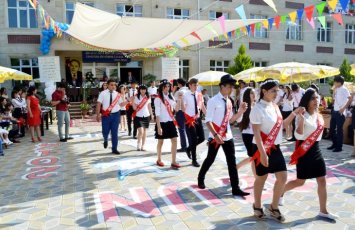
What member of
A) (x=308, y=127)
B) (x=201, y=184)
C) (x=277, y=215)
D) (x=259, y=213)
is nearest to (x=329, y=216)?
(x=277, y=215)

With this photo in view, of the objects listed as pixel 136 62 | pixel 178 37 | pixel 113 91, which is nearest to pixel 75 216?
pixel 113 91

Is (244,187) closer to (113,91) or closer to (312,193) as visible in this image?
(312,193)

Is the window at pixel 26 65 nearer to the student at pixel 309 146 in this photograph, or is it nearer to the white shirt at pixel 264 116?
the white shirt at pixel 264 116

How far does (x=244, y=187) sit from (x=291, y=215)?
1220mm

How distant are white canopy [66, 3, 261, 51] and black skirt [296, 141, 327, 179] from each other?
509 centimetres

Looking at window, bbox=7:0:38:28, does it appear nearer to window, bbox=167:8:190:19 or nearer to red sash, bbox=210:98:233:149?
window, bbox=167:8:190:19

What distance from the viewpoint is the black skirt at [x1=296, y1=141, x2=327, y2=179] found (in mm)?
3777

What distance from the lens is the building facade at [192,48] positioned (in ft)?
62.0

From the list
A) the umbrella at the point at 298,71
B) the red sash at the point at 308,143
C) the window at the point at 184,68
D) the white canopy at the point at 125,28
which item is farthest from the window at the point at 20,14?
the red sash at the point at 308,143

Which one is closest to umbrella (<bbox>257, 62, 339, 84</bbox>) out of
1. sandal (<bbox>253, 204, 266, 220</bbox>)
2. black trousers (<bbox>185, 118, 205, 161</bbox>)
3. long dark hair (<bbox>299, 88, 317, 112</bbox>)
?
black trousers (<bbox>185, 118, 205, 161</bbox>)

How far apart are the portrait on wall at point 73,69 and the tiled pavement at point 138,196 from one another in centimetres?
1420

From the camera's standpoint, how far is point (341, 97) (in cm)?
749

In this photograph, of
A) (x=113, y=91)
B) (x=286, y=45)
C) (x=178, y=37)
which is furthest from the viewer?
(x=286, y=45)

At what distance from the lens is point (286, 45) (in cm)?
2548
